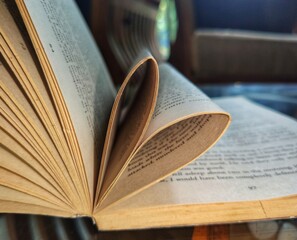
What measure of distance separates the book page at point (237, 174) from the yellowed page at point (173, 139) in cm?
2

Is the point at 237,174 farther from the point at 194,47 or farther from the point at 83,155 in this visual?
the point at 194,47

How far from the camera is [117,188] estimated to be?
23 centimetres

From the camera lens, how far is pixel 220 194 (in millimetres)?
233

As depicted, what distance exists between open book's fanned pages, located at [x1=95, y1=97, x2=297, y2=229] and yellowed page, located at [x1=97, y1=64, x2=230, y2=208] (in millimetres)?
15

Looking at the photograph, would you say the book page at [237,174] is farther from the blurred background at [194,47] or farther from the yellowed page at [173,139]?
the blurred background at [194,47]

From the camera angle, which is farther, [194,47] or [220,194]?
[194,47]

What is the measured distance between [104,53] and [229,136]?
512 mm

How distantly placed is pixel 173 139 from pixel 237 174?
67 millimetres

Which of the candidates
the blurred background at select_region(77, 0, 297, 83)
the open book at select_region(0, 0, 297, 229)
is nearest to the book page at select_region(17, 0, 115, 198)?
the open book at select_region(0, 0, 297, 229)

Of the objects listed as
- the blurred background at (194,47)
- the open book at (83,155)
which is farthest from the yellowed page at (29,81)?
the blurred background at (194,47)

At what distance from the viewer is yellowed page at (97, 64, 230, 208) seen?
22cm

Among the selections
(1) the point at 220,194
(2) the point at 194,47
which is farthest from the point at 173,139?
(2) the point at 194,47

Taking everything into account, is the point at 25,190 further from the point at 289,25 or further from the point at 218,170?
the point at 289,25

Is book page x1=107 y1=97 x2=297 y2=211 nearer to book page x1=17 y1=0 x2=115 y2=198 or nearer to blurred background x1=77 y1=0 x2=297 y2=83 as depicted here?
book page x1=17 y1=0 x2=115 y2=198
